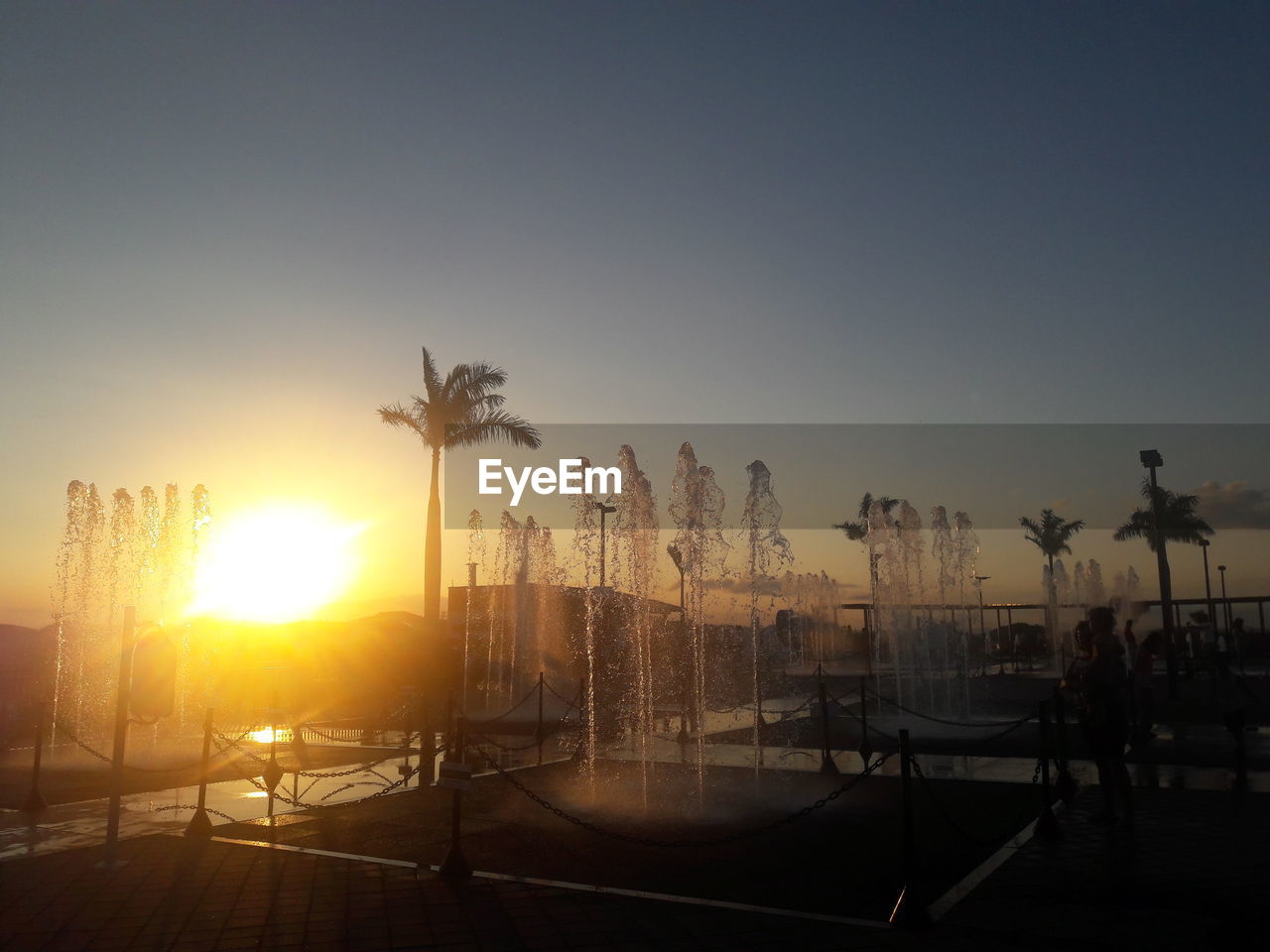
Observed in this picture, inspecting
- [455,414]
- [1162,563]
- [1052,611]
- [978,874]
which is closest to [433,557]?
[455,414]

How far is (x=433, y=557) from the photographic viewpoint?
19812 millimetres

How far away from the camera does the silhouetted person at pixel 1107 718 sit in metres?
8.91

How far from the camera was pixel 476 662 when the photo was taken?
112 ft

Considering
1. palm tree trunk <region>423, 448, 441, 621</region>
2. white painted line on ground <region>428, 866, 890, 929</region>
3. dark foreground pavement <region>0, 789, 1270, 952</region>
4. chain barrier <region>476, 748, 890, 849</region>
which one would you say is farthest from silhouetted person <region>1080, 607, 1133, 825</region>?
palm tree trunk <region>423, 448, 441, 621</region>

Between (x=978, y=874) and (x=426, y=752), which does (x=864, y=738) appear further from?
(x=426, y=752)

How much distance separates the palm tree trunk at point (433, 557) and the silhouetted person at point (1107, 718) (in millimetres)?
13769

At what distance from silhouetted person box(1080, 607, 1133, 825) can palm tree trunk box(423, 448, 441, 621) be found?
13.8m

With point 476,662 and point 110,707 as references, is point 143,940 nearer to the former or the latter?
point 110,707

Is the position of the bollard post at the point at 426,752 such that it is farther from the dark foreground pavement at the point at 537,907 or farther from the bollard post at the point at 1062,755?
the bollard post at the point at 1062,755

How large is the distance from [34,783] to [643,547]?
10.9 meters

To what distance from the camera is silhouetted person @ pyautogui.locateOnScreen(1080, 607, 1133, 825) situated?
8906 mm

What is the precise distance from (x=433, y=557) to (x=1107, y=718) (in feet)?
46.6

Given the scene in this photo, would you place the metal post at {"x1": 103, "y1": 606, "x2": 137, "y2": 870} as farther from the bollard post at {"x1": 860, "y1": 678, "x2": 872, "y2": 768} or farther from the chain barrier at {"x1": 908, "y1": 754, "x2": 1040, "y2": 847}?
the bollard post at {"x1": 860, "y1": 678, "x2": 872, "y2": 768}

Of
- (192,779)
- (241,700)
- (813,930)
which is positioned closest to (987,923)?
(813,930)
